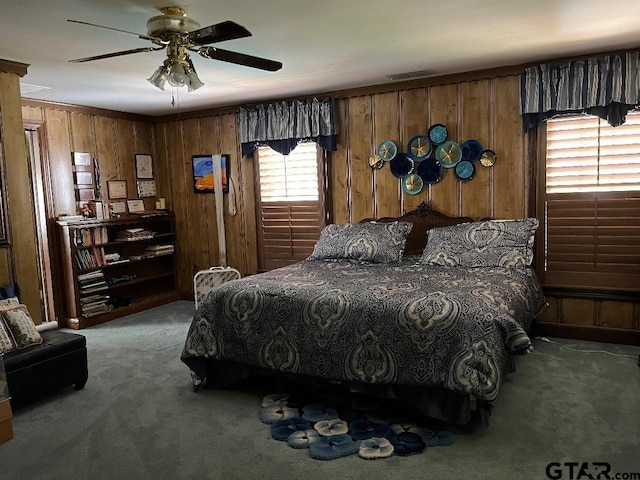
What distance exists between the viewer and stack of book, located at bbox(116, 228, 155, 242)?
5.66 metres

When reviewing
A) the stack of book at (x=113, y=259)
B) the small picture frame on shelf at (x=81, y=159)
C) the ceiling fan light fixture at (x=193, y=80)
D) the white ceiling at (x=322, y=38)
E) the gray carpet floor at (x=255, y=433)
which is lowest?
the gray carpet floor at (x=255, y=433)

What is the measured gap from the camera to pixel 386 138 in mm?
4883

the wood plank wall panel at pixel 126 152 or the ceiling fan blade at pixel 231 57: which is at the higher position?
the ceiling fan blade at pixel 231 57

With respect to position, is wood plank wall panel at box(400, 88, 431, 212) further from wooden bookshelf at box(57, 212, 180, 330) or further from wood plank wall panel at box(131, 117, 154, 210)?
wood plank wall panel at box(131, 117, 154, 210)

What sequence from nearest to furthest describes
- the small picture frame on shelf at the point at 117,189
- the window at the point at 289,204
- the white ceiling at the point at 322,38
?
1. the white ceiling at the point at 322,38
2. the window at the point at 289,204
3. the small picture frame on shelf at the point at 117,189

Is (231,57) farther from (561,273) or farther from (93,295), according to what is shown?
(93,295)

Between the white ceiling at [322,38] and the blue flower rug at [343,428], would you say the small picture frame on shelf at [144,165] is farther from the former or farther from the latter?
the blue flower rug at [343,428]

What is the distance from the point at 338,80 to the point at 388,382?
2.91 meters

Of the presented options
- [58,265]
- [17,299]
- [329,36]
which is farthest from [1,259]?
[329,36]

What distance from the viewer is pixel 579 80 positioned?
155 inches

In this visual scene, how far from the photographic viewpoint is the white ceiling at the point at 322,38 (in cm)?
275

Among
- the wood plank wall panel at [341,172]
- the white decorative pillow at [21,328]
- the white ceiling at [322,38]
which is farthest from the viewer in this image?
the wood plank wall panel at [341,172]

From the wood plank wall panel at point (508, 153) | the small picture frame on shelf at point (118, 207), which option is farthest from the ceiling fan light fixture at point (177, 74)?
the small picture frame on shelf at point (118, 207)

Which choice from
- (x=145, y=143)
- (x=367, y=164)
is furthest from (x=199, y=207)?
(x=367, y=164)
